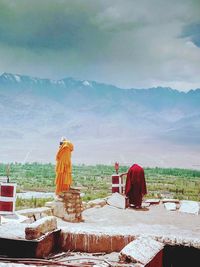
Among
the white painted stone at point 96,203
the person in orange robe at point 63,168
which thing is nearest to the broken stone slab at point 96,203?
the white painted stone at point 96,203

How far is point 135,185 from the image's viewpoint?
13406mm

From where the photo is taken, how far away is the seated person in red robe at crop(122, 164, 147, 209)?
528 inches

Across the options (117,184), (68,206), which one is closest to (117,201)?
(117,184)

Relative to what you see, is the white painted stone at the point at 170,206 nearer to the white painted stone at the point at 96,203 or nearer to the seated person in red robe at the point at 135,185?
the seated person in red robe at the point at 135,185

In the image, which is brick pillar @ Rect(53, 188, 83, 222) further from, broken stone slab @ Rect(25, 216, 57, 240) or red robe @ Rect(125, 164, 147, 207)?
broken stone slab @ Rect(25, 216, 57, 240)

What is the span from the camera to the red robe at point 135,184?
1340cm

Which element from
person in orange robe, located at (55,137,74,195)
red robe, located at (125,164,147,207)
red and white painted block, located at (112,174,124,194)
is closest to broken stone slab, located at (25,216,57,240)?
person in orange robe, located at (55,137,74,195)

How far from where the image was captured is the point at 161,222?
11.4m

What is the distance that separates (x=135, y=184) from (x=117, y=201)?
2.94 feet

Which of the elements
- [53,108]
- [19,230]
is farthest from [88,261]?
[53,108]

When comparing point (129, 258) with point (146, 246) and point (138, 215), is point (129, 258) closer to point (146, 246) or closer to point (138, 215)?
point (146, 246)

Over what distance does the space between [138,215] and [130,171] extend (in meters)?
1.72

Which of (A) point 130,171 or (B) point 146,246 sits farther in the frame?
(A) point 130,171

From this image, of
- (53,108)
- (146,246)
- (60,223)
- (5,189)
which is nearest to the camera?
(146,246)
